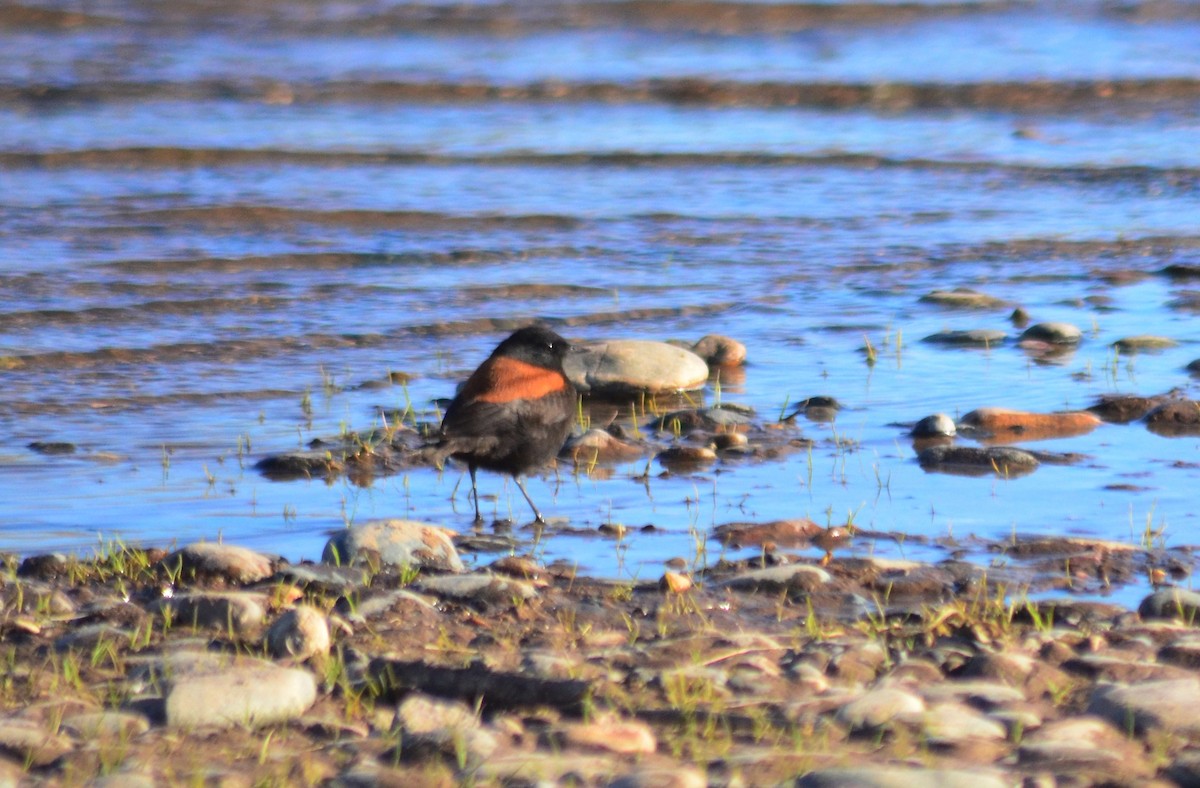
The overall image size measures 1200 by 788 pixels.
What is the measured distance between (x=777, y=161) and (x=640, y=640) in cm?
1167

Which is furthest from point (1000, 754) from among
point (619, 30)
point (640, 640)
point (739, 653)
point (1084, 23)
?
point (1084, 23)

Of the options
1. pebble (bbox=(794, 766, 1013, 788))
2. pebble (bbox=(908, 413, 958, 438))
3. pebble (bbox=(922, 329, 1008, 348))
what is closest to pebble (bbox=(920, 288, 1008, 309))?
pebble (bbox=(922, 329, 1008, 348))

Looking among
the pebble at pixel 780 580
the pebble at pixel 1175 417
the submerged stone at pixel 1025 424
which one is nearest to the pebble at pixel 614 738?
the pebble at pixel 780 580

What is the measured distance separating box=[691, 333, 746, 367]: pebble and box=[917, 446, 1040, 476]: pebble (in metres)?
2.25

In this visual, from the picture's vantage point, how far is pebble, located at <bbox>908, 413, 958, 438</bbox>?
6.73 meters

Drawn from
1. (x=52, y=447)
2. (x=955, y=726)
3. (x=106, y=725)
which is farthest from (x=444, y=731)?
(x=52, y=447)

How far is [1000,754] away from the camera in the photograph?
3.31 m

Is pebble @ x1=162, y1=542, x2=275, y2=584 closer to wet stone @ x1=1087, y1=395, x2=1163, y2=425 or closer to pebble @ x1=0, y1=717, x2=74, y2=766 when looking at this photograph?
pebble @ x1=0, y1=717, x2=74, y2=766

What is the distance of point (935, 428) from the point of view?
674 centimetres

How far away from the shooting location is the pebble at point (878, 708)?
348 cm

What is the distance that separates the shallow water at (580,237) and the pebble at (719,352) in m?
0.18

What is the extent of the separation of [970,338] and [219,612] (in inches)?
206

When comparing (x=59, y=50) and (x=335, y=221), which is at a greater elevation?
(x=59, y=50)

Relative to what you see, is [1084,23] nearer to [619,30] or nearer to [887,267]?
[619,30]
